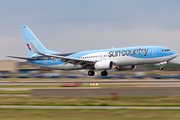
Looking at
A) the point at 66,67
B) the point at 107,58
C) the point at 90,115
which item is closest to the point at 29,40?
the point at 66,67

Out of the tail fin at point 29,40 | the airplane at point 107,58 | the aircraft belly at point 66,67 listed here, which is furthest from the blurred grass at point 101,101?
the tail fin at point 29,40

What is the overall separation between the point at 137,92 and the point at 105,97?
2.67 meters

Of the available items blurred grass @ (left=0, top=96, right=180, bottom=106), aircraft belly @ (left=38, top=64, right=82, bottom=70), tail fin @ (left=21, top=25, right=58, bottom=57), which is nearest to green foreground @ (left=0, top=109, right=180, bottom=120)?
blurred grass @ (left=0, top=96, right=180, bottom=106)

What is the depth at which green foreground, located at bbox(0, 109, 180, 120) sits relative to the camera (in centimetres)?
1390

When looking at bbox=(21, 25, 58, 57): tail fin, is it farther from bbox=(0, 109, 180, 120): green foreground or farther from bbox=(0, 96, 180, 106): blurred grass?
bbox=(0, 109, 180, 120): green foreground

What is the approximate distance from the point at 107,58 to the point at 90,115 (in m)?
33.0

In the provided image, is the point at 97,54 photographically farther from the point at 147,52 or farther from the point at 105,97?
the point at 105,97

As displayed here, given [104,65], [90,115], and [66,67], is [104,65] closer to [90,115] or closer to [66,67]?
[66,67]

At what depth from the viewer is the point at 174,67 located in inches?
3750

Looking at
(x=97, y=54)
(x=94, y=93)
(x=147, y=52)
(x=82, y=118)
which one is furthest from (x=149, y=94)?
(x=97, y=54)

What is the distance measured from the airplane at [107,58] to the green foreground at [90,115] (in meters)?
29.0

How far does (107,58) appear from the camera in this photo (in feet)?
156

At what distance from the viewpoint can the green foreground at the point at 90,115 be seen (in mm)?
13901

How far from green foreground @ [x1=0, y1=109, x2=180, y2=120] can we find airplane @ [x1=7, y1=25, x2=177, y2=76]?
29.0 m
